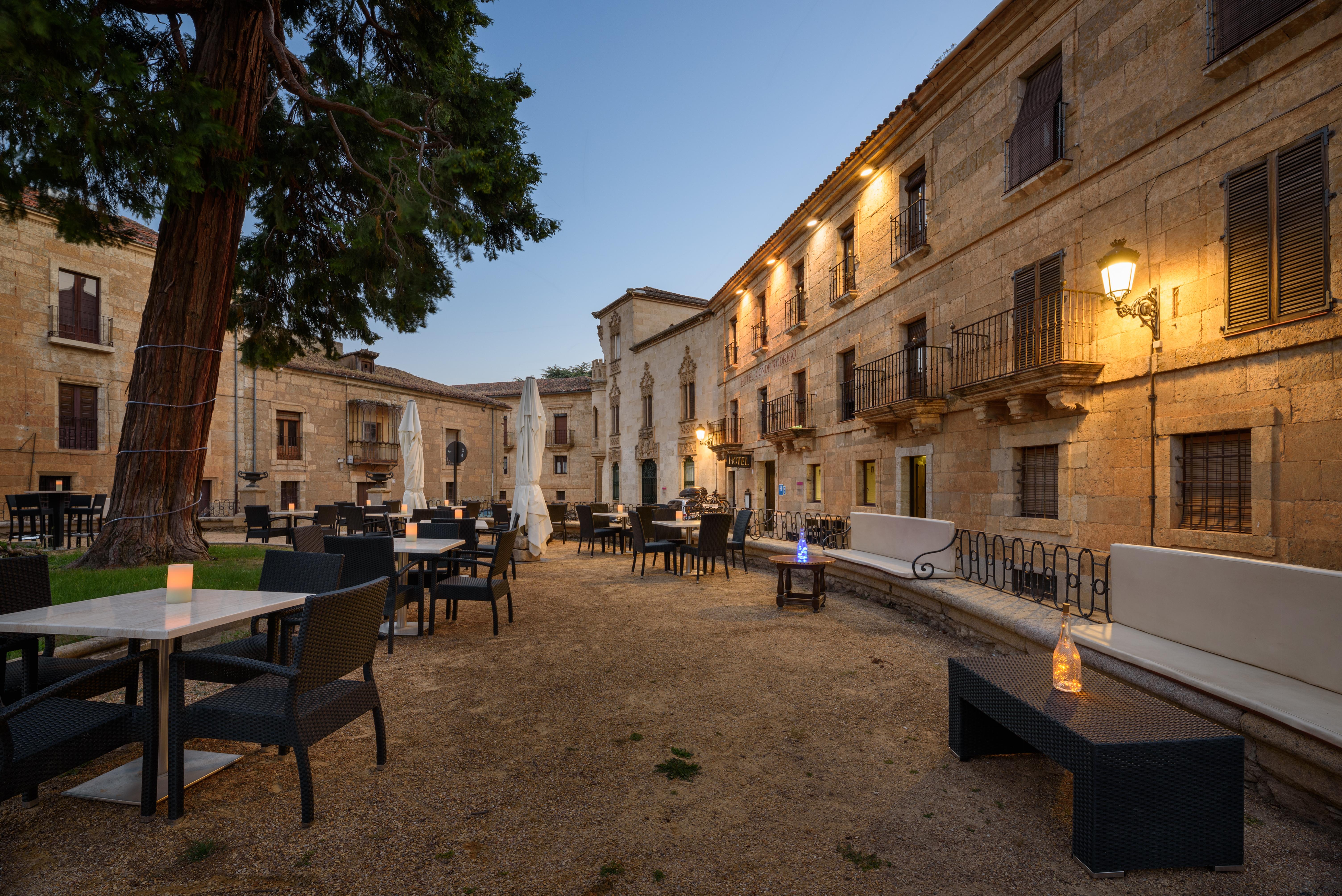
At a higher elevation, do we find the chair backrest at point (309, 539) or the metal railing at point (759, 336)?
the metal railing at point (759, 336)

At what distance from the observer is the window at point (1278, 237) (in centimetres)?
493

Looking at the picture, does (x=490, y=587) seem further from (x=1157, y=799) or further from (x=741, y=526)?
(x=741, y=526)

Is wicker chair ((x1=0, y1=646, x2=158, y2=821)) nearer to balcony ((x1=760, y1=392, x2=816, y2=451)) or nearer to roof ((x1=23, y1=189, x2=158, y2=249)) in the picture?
balcony ((x1=760, y1=392, x2=816, y2=451))

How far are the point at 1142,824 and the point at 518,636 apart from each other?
14.7ft

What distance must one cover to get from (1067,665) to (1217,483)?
4.76 metres

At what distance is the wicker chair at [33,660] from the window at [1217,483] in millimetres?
8370

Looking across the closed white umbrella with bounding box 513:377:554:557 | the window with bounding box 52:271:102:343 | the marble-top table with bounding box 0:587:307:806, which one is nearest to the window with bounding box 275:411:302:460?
the window with bounding box 52:271:102:343

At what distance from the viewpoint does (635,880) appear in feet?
6.80

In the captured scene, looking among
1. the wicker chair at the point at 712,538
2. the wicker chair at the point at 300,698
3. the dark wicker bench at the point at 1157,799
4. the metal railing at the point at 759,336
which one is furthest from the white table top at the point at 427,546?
the metal railing at the point at 759,336

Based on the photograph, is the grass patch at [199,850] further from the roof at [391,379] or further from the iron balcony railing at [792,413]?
the roof at [391,379]

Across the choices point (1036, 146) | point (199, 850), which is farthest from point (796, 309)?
point (199, 850)

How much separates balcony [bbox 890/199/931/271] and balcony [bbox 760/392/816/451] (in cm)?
388

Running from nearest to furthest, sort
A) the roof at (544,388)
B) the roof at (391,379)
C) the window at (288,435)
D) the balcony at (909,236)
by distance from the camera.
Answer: the balcony at (909,236), the window at (288,435), the roof at (391,379), the roof at (544,388)

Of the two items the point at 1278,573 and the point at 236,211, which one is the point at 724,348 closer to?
the point at 236,211
